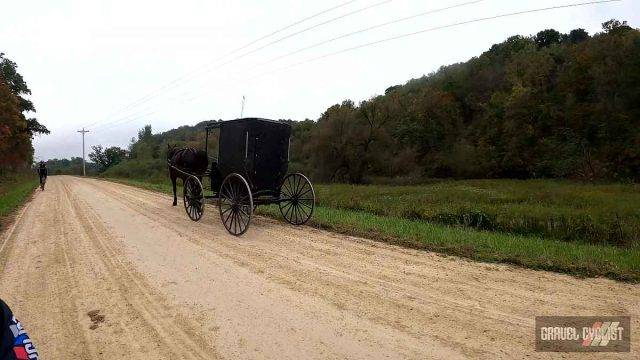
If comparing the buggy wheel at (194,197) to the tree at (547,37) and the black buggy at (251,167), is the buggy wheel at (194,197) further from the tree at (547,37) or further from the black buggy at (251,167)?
the tree at (547,37)

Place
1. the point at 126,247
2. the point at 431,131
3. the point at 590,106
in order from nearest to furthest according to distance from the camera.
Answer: the point at 126,247
the point at 590,106
the point at 431,131

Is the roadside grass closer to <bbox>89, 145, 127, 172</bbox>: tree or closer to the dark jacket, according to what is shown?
the dark jacket

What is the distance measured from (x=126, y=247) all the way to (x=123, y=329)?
12.0 ft

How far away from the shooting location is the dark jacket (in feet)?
5.39

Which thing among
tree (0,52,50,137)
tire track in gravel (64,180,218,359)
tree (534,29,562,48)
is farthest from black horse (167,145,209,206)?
tree (534,29,562,48)

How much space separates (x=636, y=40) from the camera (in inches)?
1324

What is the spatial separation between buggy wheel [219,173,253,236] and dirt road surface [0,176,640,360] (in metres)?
0.99

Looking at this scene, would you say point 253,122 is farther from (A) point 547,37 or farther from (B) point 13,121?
(A) point 547,37

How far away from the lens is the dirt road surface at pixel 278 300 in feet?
11.6

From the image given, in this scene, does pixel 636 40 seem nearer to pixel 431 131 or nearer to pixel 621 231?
pixel 431 131

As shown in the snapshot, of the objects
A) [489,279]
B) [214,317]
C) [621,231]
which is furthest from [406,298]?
[621,231]

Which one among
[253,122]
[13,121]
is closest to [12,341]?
[253,122]

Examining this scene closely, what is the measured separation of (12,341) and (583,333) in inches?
172

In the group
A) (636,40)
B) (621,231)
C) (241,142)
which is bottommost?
(621,231)
